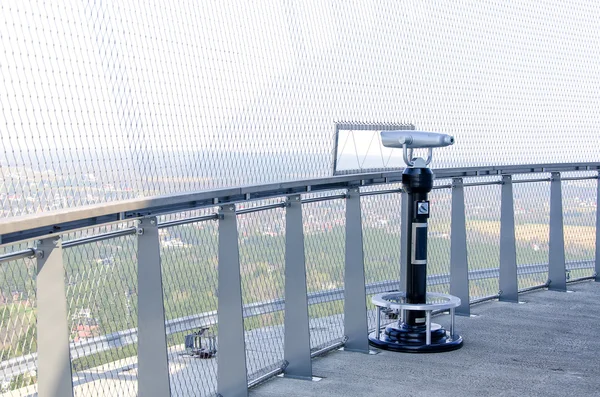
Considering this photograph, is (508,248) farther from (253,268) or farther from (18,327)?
(18,327)

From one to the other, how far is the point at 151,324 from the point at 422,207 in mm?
3453

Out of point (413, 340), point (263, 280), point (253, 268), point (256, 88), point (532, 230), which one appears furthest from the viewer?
point (532, 230)

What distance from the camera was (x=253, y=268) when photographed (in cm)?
641

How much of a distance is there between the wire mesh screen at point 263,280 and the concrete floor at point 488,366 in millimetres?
237

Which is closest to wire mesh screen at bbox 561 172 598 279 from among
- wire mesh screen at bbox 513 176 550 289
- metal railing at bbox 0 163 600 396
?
metal railing at bbox 0 163 600 396

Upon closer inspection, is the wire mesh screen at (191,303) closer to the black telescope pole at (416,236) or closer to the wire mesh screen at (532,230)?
the black telescope pole at (416,236)

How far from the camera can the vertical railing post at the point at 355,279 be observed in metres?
7.48

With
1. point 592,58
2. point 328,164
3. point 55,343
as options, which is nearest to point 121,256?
point 55,343

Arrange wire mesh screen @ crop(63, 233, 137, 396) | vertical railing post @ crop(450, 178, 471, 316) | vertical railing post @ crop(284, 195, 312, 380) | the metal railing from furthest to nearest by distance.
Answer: vertical railing post @ crop(450, 178, 471, 316), vertical railing post @ crop(284, 195, 312, 380), wire mesh screen @ crop(63, 233, 137, 396), the metal railing

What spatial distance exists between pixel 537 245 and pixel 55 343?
24.7 feet

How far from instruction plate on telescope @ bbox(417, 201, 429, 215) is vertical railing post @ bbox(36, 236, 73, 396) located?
14.1 feet

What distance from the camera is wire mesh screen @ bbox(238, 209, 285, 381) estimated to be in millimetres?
6344

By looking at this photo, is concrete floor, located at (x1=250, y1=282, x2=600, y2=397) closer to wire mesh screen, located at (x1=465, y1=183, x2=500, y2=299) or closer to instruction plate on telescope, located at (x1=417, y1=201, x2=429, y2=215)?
wire mesh screen, located at (x1=465, y1=183, x2=500, y2=299)

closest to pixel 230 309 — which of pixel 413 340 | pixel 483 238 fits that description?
pixel 413 340
